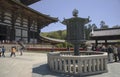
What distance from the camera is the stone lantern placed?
10875 millimetres

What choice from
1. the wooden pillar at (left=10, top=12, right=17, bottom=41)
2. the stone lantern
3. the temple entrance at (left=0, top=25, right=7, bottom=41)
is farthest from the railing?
the wooden pillar at (left=10, top=12, right=17, bottom=41)

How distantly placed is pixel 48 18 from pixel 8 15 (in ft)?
39.2

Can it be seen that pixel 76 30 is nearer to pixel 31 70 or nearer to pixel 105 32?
pixel 31 70

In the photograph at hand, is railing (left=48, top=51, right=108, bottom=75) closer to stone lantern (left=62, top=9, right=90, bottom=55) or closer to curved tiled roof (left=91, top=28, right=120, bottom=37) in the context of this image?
stone lantern (left=62, top=9, right=90, bottom=55)

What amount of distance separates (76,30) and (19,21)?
28.3 meters

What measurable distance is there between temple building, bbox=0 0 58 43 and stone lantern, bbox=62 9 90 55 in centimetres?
2282

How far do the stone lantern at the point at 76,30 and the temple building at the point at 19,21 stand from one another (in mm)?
22817

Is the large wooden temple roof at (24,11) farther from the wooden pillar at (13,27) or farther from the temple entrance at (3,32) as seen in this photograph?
the temple entrance at (3,32)

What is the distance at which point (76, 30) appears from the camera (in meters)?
11.0

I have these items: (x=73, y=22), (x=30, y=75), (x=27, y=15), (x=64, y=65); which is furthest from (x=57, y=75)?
(x=27, y=15)

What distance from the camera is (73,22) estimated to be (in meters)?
11.1

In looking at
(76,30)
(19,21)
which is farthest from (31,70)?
(19,21)

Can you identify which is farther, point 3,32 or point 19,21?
point 19,21

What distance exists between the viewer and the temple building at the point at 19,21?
3331 centimetres
